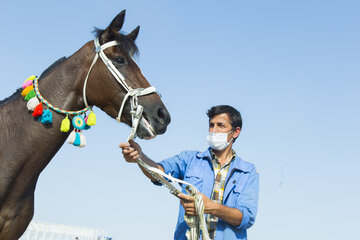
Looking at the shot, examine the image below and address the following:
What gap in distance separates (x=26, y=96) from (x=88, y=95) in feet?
2.14

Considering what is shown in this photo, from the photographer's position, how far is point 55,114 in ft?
12.5

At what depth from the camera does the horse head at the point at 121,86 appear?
3.58m

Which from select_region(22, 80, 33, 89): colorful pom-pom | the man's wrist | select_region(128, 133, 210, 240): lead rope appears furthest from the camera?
select_region(22, 80, 33, 89): colorful pom-pom

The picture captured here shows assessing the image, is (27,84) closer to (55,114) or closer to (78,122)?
(55,114)

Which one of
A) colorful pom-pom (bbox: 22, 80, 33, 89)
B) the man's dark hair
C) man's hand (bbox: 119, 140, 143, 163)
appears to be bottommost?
man's hand (bbox: 119, 140, 143, 163)

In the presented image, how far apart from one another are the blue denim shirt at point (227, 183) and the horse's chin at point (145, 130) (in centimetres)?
52

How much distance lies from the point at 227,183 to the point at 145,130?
1.01 m

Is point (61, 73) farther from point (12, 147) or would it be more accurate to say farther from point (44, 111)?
point (12, 147)

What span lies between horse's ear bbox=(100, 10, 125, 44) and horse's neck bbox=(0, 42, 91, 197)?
0.27 m

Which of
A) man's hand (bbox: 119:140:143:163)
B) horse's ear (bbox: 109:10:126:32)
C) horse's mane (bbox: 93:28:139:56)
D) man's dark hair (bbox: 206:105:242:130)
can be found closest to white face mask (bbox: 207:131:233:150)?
man's dark hair (bbox: 206:105:242:130)

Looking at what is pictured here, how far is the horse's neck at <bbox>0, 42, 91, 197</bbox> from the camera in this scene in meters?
3.65

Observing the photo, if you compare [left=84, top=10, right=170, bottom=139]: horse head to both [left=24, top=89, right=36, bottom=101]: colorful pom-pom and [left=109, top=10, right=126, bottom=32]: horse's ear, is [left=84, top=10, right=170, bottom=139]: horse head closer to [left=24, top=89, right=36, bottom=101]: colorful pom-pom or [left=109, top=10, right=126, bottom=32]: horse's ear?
[left=109, top=10, right=126, bottom=32]: horse's ear

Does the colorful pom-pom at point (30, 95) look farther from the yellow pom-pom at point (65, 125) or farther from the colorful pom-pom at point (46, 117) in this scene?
the yellow pom-pom at point (65, 125)

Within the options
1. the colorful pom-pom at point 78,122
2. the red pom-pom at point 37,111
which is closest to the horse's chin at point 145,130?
the colorful pom-pom at point 78,122
